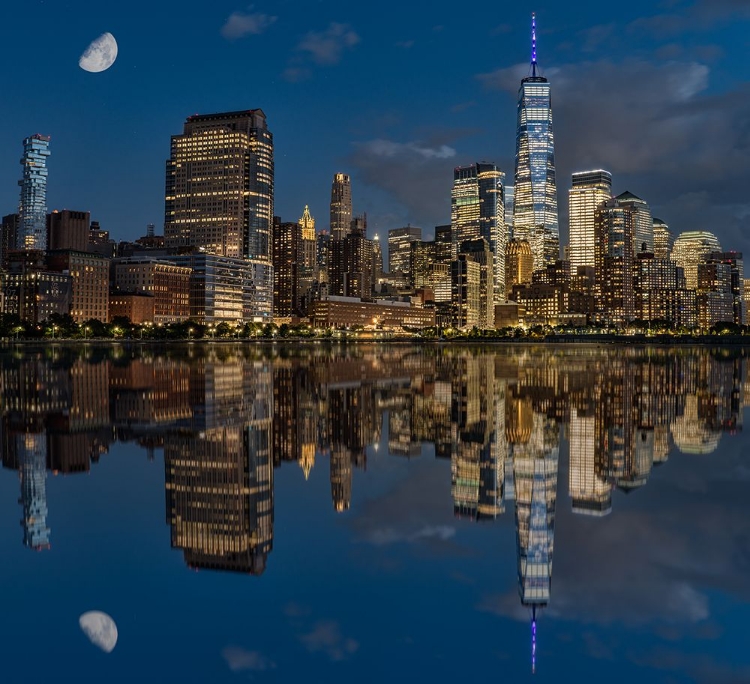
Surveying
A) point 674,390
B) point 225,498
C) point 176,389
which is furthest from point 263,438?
point 674,390

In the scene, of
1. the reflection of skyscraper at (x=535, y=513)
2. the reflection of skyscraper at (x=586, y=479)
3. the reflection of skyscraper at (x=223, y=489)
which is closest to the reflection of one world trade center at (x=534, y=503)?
the reflection of skyscraper at (x=535, y=513)

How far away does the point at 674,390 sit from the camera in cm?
3978

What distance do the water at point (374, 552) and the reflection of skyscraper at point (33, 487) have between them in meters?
0.06

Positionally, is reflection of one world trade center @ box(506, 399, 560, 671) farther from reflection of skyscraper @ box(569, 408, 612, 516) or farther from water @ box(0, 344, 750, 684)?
reflection of skyscraper @ box(569, 408, 612, 516)

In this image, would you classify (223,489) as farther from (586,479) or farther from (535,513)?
(586,479)

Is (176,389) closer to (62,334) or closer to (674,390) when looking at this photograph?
(674,390)

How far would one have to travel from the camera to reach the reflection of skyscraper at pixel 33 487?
37.7ft

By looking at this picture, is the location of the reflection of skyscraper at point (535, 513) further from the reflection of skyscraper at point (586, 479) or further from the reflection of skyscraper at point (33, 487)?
the reflection of skyscraper at point (33, 487)

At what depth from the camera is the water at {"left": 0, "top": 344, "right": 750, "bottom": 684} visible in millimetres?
7801

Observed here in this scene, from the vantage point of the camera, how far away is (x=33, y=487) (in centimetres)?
1472

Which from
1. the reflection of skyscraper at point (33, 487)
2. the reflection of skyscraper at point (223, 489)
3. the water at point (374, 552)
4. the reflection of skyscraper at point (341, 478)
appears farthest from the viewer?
the reflection of skyscraper at point (341, 478)

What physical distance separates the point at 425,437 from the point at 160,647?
14.8 metres

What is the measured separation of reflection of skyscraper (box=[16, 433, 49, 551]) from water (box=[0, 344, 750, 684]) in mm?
62

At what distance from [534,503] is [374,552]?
13.3 ft
